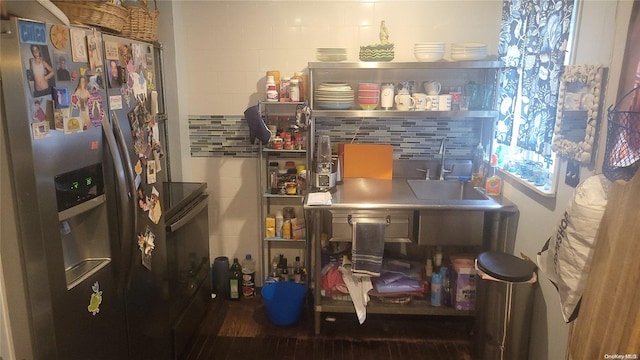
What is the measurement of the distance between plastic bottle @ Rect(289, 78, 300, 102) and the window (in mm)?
1222

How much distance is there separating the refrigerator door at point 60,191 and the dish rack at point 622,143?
5.63 ft

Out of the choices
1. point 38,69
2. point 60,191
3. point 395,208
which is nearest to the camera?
point 38,69

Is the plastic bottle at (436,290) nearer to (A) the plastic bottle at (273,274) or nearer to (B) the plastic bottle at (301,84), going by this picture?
(A) the plastic bottle at (273,274)

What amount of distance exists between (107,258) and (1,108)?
25.8 inches

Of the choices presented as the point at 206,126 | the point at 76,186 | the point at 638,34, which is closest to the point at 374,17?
the point at 206,126

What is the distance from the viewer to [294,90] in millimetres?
2734

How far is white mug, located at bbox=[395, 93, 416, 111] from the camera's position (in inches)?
105

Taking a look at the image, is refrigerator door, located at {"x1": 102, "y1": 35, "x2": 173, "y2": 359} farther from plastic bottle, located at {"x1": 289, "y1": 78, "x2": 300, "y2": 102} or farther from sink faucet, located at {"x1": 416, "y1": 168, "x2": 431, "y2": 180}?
sink faucet, located at {"x1": 416, "y1": 168, "x2": 431, "y2": 180}

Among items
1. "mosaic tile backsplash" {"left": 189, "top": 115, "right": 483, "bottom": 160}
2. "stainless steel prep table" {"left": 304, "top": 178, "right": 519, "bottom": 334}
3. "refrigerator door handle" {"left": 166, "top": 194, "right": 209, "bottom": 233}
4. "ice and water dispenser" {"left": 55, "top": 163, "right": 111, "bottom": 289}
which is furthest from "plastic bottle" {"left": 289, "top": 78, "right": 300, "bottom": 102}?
"ice and water dispenser" {"left": 55, "top": 163, "right": 111, "bottom": 289}

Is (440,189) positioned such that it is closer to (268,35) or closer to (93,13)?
(268,35)

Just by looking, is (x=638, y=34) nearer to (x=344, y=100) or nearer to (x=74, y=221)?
(x=344, y=100)

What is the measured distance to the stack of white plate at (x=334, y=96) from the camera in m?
2.65

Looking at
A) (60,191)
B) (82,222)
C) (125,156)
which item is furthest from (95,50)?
(82,222)

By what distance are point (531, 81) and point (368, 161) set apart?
3.56 feet
